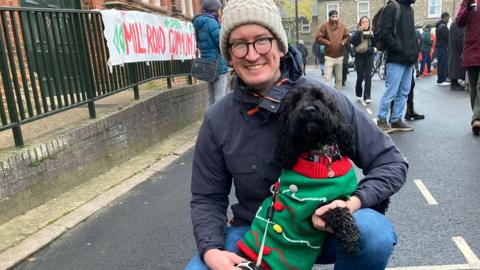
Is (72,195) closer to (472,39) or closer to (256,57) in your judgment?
(256,57)

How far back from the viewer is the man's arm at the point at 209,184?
2180 millimetres

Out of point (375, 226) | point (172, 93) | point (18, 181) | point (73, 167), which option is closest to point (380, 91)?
point (172, 93)

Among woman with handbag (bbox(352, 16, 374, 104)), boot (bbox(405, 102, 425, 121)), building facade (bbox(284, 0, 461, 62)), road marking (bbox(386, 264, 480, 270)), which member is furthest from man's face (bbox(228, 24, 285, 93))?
building facade (bbox(284, 0, 461, 62))

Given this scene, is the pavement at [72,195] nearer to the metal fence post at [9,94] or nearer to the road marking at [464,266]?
the metal fence post at [9,94]

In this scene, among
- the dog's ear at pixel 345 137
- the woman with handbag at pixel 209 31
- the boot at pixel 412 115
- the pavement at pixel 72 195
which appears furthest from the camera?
the boot at pixel 412 115

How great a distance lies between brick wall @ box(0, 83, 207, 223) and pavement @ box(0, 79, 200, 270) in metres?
0.11

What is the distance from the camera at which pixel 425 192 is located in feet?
14.0

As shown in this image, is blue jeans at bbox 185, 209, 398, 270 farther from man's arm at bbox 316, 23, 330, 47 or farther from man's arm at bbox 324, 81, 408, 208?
man's arm at bbox 316, 23, 330, 47

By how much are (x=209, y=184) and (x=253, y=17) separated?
0.81 meters

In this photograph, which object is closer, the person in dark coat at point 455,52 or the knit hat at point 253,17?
the knit hat at point 253,17

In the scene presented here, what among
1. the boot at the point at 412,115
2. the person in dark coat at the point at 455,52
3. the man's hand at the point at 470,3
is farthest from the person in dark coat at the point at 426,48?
the man's hand at the point at 470,3

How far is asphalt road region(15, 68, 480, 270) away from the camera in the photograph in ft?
10.6

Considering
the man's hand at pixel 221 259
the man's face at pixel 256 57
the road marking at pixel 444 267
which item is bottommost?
the road marking at pixel 444 267

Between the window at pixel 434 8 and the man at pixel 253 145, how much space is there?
48.1 m
